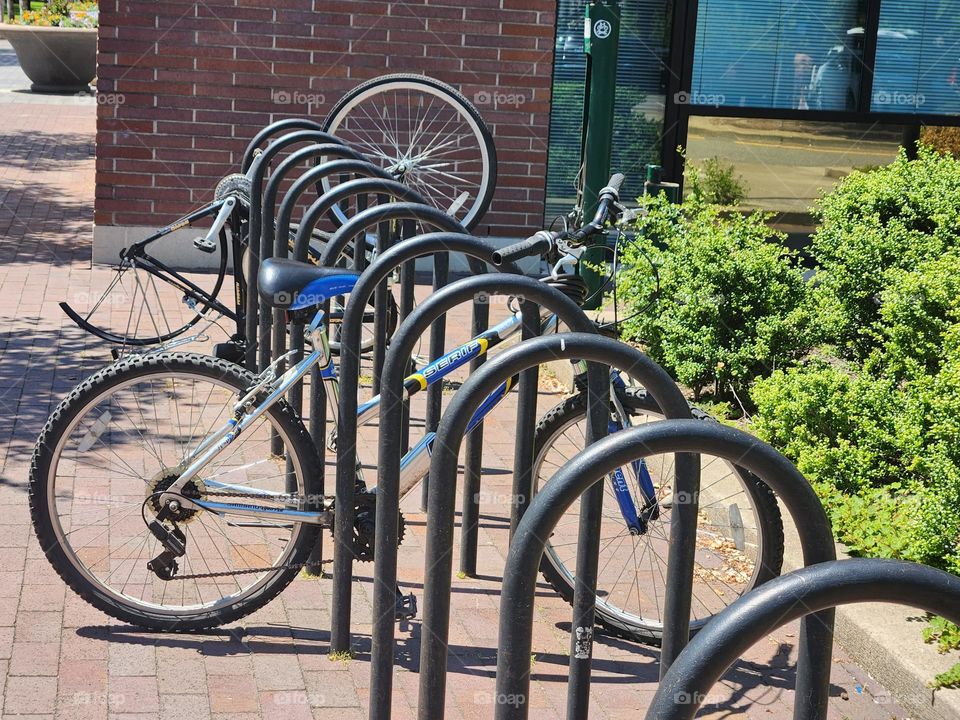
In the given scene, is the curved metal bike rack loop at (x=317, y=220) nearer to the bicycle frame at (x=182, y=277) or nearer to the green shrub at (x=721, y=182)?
the bicycle frame at (x=182, y=277)

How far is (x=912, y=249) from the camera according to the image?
5.83 metres

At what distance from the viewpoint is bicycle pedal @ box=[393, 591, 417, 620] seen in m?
3.91

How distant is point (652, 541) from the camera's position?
15.5 feet

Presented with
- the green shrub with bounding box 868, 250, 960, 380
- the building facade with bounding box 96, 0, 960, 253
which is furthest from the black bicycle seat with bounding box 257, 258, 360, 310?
the building facade with bounding box 96, 0, 960, 253

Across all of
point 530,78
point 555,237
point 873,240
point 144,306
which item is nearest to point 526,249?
point 555,237

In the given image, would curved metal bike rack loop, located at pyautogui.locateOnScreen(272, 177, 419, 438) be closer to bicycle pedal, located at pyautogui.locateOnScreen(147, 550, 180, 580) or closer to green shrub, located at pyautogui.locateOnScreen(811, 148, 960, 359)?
bicycle pedal, located at pyautogui.locateOnScreen(147, 550, 180, 580)

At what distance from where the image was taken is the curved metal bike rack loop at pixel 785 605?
175 centimetres

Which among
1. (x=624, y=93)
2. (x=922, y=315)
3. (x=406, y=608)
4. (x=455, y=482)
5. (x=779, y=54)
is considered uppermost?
(x=779, y=54)

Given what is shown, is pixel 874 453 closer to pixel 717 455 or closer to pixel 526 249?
pixel 526 249

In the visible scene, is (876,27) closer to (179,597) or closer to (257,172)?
(257,172)

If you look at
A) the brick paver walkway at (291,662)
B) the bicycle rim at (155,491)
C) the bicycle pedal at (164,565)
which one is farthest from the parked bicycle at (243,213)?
the bicycle pedal at (164,565)

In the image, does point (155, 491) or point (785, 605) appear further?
point (155, 491)

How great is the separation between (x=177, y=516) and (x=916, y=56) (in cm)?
837

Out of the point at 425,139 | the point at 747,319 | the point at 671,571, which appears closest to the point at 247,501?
the point at 671,571
